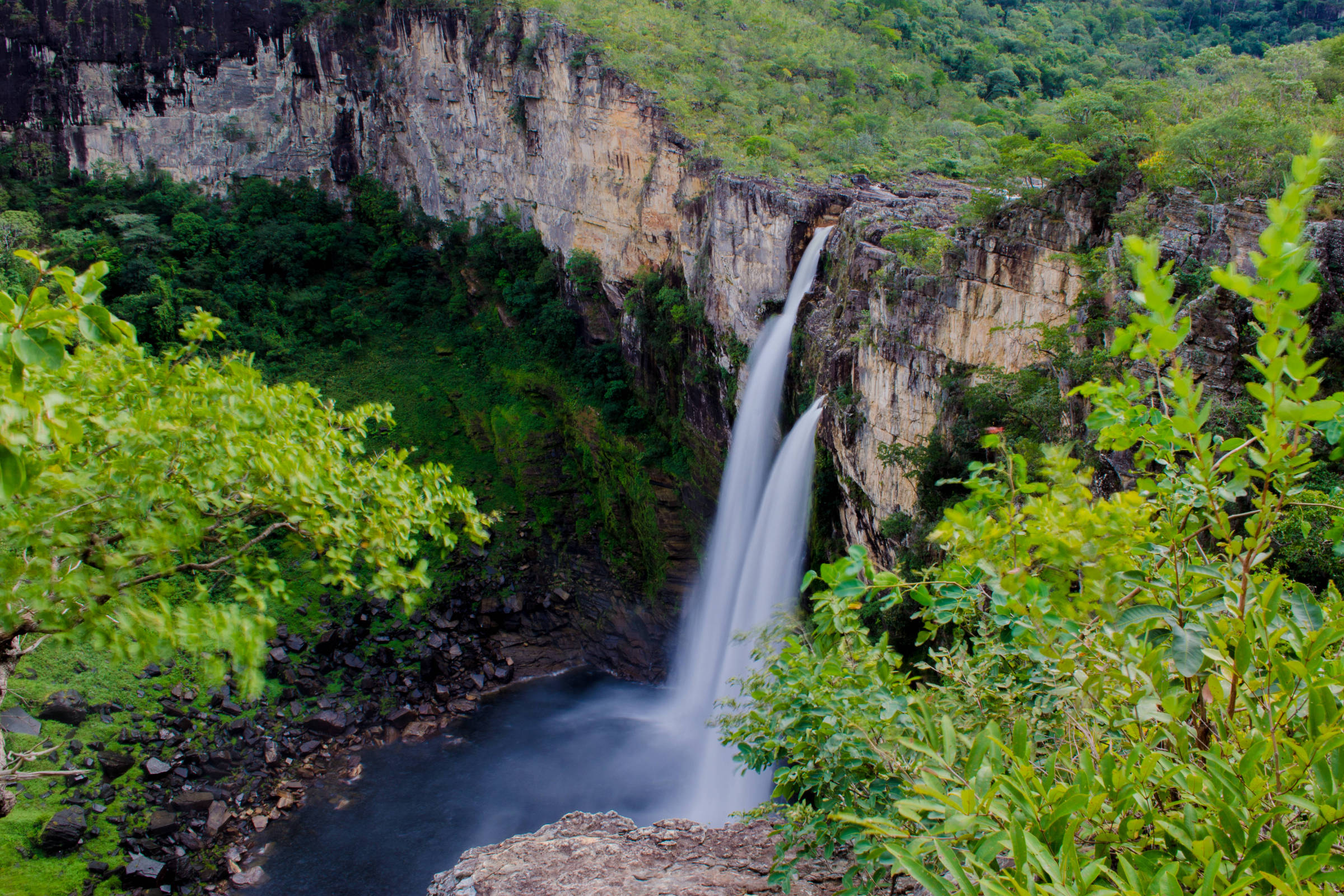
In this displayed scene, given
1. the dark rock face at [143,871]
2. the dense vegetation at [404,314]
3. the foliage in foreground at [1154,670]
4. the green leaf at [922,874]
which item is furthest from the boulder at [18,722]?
the green leaf at [922,874]

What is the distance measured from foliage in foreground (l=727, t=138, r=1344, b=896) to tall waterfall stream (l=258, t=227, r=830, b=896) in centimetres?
1119

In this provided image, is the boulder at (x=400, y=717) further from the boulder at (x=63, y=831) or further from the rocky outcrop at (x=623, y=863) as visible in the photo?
the rocky outcrop at (x=623, y=863)

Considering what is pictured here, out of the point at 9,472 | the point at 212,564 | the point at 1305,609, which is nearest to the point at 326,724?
the point at 212,564

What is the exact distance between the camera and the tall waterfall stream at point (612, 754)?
1370cm

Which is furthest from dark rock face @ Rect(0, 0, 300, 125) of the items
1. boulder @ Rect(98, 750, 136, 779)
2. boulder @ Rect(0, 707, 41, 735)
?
boulder @ Rect(98, 750, 136, 779)

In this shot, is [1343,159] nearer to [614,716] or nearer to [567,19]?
[614,716]

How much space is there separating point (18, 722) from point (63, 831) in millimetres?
2553

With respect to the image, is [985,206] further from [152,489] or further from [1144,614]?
[152,489]

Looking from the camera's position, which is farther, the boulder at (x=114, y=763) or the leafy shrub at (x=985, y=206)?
the boulder at (x=114, y=763)

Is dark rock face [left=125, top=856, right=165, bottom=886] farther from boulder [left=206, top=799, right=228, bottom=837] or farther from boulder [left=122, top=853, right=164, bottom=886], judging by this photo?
boulder [left=206, top=799, right=228, bottom=837]

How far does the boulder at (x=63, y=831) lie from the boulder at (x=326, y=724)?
414cm

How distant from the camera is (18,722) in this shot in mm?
13773

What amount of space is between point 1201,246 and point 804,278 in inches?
313

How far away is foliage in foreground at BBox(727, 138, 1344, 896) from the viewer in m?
2.04
